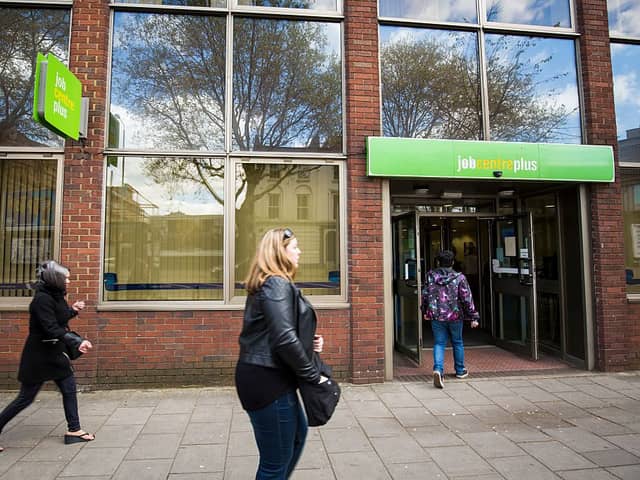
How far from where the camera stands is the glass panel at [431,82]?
6.08 m

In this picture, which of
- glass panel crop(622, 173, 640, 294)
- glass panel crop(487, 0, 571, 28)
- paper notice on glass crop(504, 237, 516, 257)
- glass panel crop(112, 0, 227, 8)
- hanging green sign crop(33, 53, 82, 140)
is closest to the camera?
hanging green sign crop(33, 53, 82, 140)

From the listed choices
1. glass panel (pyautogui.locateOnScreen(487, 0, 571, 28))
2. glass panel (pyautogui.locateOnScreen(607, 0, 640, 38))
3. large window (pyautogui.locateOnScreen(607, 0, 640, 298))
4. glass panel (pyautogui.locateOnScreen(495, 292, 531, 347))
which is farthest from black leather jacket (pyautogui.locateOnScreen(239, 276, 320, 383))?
glass panel (pyautogui.locateOnScreen(607, 0, 640, 38))

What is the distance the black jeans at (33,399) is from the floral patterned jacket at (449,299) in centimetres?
401

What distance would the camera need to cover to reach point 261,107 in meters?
5.83

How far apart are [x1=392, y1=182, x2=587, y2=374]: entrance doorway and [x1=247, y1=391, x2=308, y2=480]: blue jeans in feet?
14.3

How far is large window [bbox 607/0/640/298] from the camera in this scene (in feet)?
20.8

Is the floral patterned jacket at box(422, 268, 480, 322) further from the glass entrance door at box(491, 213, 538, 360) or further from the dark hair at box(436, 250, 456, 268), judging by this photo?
the glass entrance door at box(491, 213, 538, 360)

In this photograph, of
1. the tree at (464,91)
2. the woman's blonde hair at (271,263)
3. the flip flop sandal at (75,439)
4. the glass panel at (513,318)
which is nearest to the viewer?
the woman's blonde hair at (271,263)

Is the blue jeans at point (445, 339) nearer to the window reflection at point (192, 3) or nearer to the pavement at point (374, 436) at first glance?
the pavement at point (374, 436)

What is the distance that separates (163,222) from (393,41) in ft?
13.2

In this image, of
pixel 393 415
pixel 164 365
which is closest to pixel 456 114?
pixel 393 415

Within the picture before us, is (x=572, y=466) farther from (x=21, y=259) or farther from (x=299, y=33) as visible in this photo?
(x=21, y=259)

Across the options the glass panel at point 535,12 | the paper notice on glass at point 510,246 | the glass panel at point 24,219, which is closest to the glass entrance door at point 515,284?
the paper notice on glass at point 510,246

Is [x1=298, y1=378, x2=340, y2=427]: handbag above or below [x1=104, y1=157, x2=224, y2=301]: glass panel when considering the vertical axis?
below
